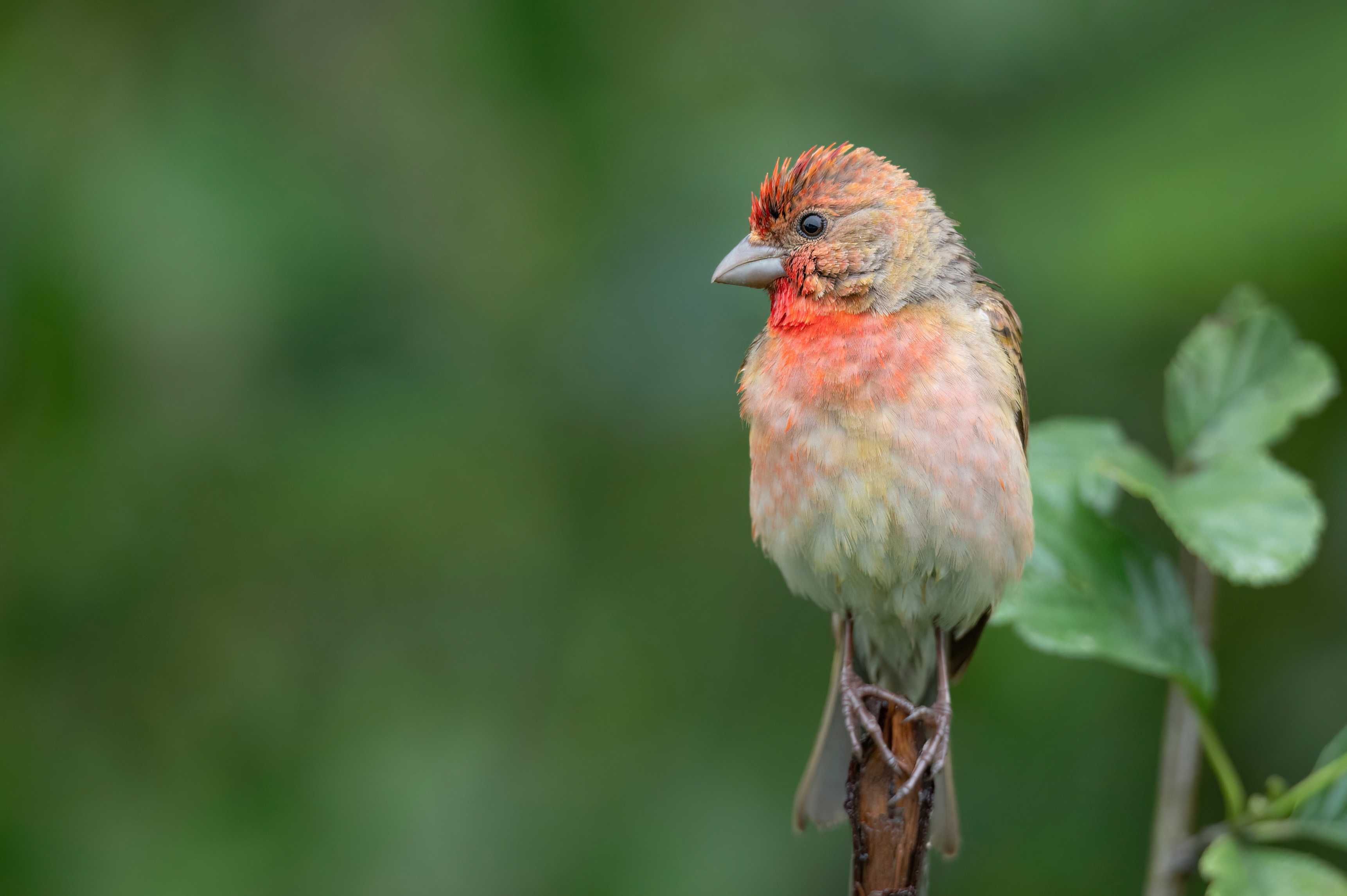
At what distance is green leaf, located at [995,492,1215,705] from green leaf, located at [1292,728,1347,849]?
294mm

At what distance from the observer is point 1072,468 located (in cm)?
340

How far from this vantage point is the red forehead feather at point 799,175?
11.5 feet

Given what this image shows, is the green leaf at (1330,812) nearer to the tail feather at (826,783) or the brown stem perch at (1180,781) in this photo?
the brown stem perch at (1180,781)

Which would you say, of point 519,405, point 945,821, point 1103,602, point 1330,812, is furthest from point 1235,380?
Result: point 519,405

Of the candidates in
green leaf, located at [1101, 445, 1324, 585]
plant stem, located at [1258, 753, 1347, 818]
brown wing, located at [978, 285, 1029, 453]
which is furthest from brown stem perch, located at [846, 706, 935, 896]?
brown wing, located at [978, 285, 1029, 453]

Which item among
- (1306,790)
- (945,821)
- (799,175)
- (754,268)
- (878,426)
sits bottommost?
(945,821)

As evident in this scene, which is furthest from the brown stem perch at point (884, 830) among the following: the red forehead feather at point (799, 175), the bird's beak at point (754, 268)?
the red forehead feather at point (799, 175)

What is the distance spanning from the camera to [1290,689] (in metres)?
4.81

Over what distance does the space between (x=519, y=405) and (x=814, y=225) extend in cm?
197

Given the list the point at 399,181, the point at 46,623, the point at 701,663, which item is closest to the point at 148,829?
the point at 46,623

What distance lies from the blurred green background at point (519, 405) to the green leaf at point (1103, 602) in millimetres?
1435

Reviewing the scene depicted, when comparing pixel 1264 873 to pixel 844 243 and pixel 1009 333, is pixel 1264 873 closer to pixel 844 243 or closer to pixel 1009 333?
pixel 1009 333

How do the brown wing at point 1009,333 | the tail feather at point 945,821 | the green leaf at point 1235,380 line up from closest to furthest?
the green leaf at point 1235,380, the brown wing at point 1009,333, the tail feather at point 945,821

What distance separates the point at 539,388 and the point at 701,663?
1248 mm
